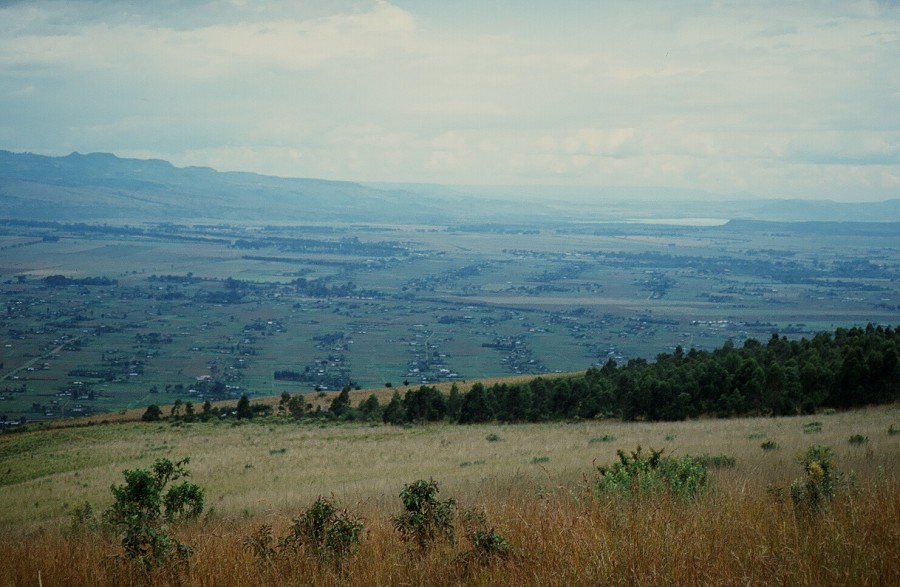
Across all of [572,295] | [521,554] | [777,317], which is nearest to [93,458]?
[521,554]

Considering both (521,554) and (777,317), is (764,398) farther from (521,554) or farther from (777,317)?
(777,317)

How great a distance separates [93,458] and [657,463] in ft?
78.1

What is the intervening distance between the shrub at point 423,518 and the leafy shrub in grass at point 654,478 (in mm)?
1845

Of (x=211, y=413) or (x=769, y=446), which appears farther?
(x=211, y=413)

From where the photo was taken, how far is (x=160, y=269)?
164 m

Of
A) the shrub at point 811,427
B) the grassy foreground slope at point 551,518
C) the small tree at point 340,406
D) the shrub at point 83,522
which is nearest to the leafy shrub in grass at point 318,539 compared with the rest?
the grassy foreground slope at point 551,518

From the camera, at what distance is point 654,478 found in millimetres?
8109

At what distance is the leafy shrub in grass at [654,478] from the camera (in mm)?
7551

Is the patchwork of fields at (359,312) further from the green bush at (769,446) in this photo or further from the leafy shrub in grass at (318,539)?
the leafy shrub in grass at (318,539)

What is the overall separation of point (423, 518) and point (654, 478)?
2960mm

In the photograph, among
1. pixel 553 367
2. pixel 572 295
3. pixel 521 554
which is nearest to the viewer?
pixel 521 554

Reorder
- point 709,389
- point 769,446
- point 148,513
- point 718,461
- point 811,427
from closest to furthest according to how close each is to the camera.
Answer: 1. point 148,513
2. point 718,461
3. point 769,446
4. point 811,427
5. point 709,389

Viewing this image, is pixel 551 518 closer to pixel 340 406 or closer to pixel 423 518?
pixel 423 518

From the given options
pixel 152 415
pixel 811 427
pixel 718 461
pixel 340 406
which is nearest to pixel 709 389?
pixel 811 427
